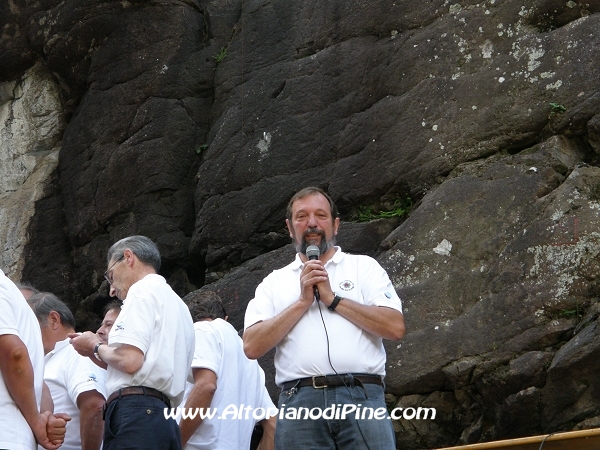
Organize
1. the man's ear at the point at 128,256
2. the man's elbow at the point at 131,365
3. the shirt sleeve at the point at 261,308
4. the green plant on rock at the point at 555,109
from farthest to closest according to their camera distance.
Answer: the green plant on rock at the point at 555,109
the man's ear at the point at 128,256
the shirt sleeve at the point at 261,308
the man's elbow at the point at 131,365

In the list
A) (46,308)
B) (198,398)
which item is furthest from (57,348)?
(198,398)

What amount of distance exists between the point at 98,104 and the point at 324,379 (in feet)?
19.1

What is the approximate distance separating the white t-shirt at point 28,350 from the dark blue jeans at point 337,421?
4.06 ft

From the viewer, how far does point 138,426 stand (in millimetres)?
4832

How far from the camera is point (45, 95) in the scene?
1054cm

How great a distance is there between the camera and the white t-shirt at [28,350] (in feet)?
13.2

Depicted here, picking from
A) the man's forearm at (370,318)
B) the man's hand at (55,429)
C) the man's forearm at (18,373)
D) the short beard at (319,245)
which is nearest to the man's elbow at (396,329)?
the man's forearm at (370,318)

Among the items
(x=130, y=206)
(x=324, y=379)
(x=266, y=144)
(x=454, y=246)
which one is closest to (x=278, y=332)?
(x=324, y=379)

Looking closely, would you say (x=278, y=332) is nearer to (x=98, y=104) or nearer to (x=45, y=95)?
(x=98, y=104)

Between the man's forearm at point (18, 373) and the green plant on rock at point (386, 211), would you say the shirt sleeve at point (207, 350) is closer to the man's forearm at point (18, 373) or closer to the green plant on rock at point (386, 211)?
the man's forearm at point (18, 373)

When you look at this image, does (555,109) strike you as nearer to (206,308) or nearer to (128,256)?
(206,308)

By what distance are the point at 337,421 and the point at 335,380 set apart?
0.66ft

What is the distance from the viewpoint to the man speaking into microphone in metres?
4.73

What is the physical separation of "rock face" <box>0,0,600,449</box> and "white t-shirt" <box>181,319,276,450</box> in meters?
1.40
